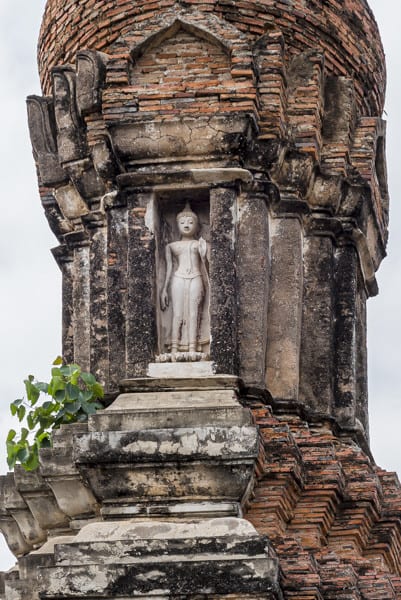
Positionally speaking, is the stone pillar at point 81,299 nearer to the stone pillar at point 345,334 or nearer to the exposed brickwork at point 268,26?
the exposed brickwork at point 268,26

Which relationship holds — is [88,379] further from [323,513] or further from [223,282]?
[323,513]

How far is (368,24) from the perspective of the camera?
18.8 meters

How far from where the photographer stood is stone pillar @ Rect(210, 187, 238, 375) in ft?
54.2

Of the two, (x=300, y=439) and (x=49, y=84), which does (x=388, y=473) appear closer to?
(x=300, y=439)

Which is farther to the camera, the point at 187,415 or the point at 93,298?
the point at 93,298

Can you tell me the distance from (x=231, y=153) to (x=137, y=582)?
3.74 meters

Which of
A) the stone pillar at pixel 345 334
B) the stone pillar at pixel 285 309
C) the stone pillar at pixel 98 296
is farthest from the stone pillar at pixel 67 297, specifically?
the stone pillar at pixel 345 334

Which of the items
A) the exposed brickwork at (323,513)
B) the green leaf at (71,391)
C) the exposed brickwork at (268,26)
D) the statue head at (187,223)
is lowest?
the exposed brickwork at (323,513)

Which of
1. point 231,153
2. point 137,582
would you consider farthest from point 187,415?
point 231,153

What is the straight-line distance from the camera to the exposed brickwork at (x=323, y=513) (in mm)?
15961

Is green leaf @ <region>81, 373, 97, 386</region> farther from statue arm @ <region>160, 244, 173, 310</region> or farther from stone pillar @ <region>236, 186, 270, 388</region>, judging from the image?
stone pillar @ <region>236, 186, 270, 388</region>

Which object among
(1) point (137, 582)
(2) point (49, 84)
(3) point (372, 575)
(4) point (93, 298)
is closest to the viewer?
(1) point (137, 582)

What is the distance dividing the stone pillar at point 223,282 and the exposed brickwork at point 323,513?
48 cm

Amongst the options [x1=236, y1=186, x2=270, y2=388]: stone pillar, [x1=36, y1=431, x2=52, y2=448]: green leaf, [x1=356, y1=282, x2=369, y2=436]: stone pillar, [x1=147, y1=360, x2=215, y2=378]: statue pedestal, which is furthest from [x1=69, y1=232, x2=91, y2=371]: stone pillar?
[x1=356, y1=282, x2=369, y2=436]: stone pillar
